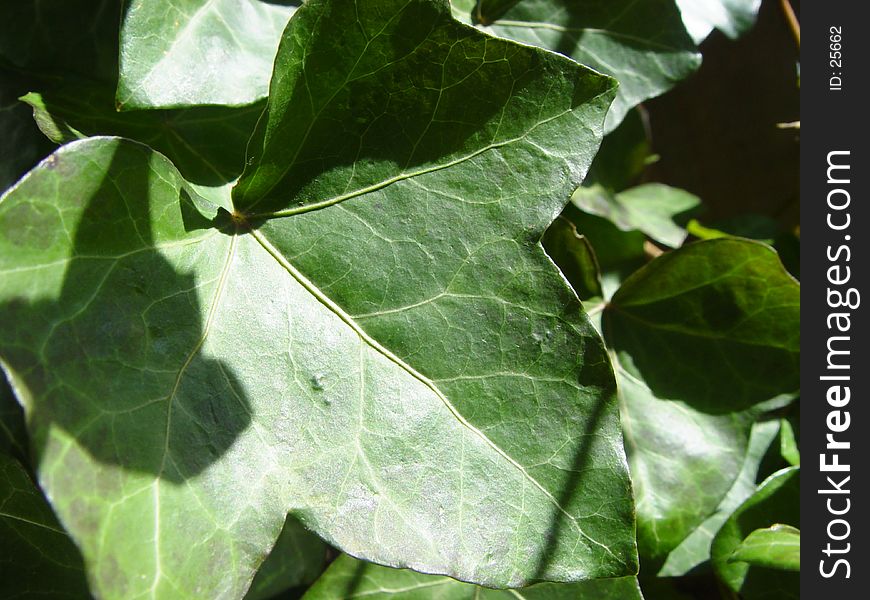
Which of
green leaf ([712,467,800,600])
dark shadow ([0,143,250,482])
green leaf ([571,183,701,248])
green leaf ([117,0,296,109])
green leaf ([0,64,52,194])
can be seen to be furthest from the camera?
green leaf ([571,183,701,248])

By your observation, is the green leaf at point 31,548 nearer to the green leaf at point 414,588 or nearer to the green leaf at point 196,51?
the green leaf at point 414,588

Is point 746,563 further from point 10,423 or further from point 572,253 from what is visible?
point 10,423

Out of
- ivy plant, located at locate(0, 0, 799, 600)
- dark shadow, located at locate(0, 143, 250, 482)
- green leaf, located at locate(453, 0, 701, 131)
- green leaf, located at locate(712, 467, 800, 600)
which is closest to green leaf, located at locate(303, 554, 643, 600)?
ivy plant, located at locate(0, 0, 799, 600)

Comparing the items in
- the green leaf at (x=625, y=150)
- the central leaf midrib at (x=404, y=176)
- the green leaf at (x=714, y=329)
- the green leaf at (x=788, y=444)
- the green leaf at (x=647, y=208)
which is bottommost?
the green leaf at (x=788, y=444)

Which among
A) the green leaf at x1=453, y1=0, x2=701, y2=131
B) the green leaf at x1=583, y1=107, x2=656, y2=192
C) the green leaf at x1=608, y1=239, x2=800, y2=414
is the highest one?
the green leaf at x1=453, y1=0, x2=701, y2=131

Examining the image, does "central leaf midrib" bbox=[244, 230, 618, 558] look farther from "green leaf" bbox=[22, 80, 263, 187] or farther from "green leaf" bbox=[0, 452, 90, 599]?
"green leaf" bbox=[0, 452, 90, 599]

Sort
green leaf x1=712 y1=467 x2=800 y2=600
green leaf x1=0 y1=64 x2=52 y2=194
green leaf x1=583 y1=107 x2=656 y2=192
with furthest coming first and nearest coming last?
green leaf x1=583 y1=107 x2=656 y2=192
green leaf x1=712 y1=467 x2=800 y2=600
green leaf x1=0 y1=64 x2=52 y2=194

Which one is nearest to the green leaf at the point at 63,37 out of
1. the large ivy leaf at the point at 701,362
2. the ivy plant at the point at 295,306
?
the ivy plant at the point at 295,306
